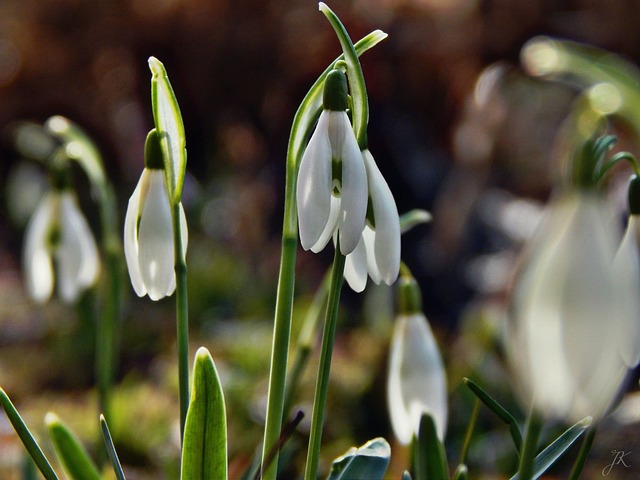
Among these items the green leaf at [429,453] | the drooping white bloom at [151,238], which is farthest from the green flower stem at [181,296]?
the green leaf at [429,453]

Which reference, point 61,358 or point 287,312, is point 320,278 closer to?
point 61,358

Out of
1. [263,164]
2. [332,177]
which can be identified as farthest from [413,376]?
[263,164]

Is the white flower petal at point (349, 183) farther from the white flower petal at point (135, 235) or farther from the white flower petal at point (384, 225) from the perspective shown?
the white flower petal at point (135, 235)

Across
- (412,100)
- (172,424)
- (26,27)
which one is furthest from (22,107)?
(172,424)

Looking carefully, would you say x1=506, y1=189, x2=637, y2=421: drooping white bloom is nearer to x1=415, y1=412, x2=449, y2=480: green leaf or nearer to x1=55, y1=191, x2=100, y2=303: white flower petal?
x1=415, y1=412, x2=449, y2=480: green leaf
